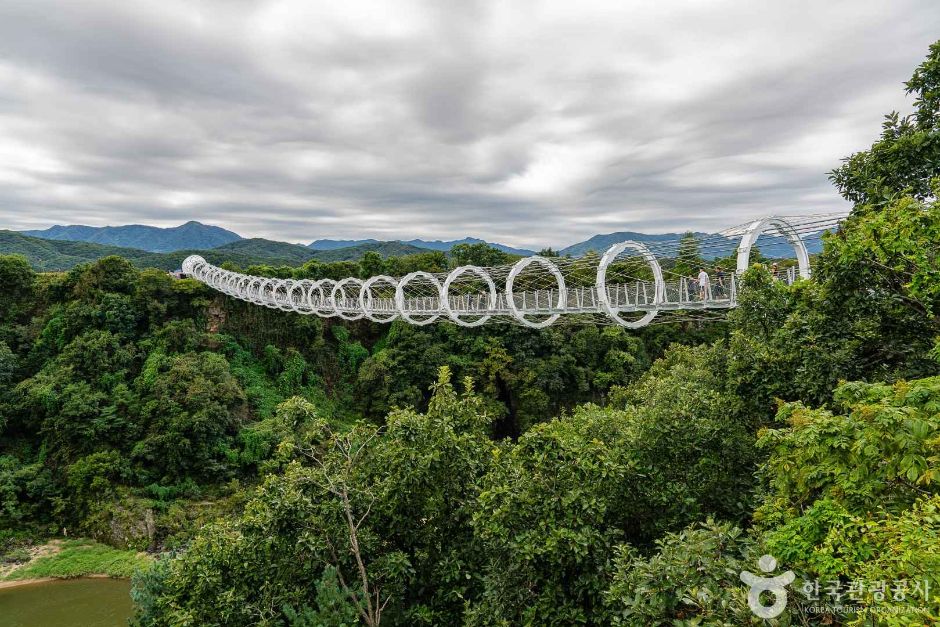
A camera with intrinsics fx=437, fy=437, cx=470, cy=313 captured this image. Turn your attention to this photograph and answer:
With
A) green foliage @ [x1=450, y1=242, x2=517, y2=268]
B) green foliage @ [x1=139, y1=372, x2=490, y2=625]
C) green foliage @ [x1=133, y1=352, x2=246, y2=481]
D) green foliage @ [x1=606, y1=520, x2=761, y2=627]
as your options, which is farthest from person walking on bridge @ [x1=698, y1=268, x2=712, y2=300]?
green foliage @ [x1=450, y1=242, x2=517, y2=268]

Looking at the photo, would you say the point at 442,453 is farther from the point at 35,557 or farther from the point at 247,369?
the point at 247,369

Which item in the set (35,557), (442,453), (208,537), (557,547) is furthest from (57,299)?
(557,547)

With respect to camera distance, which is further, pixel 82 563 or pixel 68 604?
pixel 82 563

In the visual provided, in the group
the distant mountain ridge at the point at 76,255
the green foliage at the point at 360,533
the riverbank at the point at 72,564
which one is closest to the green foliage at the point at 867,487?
the green foliage at the point at 360,533

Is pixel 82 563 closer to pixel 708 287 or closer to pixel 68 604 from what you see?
pixel 68 604

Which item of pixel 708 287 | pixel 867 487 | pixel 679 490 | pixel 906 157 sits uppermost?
pixel 906 157

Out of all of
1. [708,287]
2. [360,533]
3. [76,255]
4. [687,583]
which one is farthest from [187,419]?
[76,255]

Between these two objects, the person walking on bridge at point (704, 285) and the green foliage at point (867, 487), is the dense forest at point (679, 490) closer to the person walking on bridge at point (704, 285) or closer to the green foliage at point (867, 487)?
the green foliage at point (867, 487)
